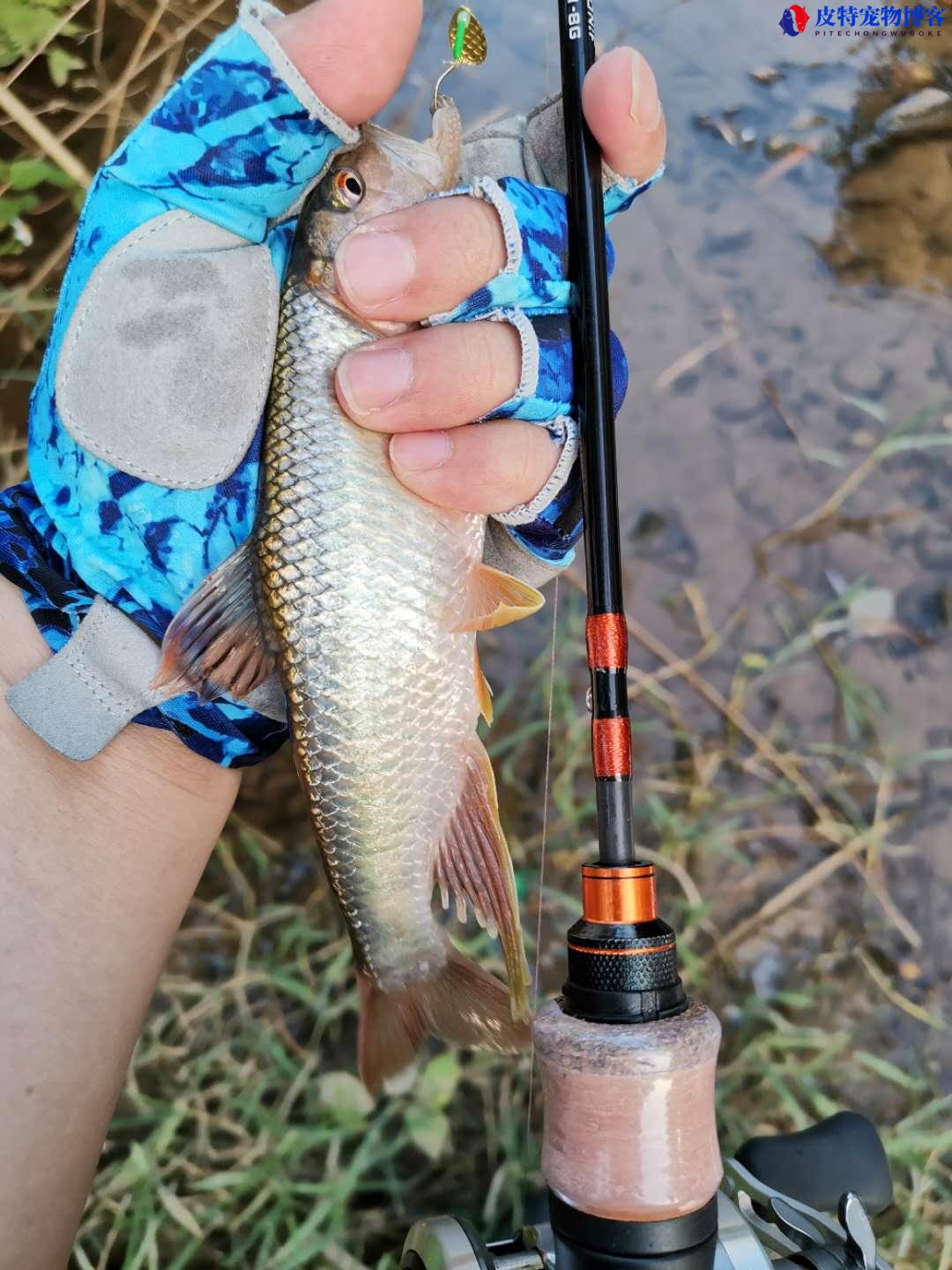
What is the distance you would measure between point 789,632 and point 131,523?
1427 millimetres

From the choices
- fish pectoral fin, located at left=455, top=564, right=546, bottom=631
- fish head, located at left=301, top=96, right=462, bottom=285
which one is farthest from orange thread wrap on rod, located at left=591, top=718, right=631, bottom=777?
fish head, located at left=301, top=96, right=462, bottom=285

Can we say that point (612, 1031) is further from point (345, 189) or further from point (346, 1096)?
point (346, 1096)

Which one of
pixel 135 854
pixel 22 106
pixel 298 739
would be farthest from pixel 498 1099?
pixel 22 106

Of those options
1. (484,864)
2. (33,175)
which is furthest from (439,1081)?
(33,175)

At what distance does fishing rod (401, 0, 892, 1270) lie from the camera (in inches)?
31.4

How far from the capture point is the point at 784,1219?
3.60 feet

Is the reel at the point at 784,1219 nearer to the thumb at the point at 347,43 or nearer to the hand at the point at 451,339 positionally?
the hand at the point at 451,339

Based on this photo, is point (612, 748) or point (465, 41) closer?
point (612, 748)

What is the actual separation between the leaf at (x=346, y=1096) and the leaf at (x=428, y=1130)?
9cm

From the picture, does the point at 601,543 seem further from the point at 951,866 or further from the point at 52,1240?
the point at 951,866

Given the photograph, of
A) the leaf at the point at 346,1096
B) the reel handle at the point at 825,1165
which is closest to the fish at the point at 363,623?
the reel handle at the point at 825,1165

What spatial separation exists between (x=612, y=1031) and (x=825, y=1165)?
0.62m

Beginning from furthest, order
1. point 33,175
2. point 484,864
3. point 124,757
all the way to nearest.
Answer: point 33,175 < point 124,757 < point 484,864

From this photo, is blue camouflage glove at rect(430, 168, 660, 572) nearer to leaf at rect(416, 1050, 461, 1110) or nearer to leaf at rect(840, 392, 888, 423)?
leaf at rect(840, 392, 888, 423)
